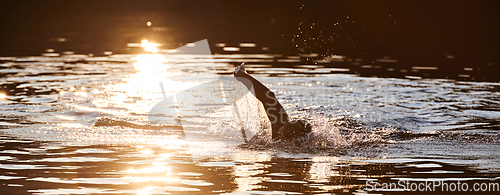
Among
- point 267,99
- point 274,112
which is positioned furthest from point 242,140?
point 267,99

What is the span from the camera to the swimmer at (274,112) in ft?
32.0

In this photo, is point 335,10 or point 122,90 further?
point 335,10

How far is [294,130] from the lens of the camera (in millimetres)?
9883

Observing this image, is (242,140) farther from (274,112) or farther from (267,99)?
(267,99)

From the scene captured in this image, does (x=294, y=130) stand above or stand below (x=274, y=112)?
below

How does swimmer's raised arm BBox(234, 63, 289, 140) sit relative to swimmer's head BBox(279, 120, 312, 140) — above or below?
above

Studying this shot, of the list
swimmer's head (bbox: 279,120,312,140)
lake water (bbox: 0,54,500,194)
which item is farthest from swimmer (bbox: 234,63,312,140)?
lake water (bbox: 0,54,500,194)

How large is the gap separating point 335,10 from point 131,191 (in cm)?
3995

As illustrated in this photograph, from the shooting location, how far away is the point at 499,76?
20297 mm

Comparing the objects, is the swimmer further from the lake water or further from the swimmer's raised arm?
the lake water

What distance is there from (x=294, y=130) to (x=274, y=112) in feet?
1.47

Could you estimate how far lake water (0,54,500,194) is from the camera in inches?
305

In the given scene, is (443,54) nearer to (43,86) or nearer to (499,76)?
(499,76)

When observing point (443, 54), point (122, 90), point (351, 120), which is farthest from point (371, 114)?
point (443, 54)
